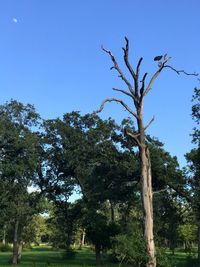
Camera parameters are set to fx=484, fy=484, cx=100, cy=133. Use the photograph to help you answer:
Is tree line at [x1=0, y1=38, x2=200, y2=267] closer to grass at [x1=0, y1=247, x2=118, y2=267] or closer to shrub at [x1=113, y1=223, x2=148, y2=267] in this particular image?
grass at [x1=0, y1=247, x2=118, y2=267]

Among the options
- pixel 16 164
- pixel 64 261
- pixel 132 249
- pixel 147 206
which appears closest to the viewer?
pixel 132 249

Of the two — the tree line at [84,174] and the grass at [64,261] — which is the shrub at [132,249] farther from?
the tree line at [84,174]

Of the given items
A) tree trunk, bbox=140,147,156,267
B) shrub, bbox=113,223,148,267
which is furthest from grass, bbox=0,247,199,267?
tree trunk, bbox=140,147,156,267

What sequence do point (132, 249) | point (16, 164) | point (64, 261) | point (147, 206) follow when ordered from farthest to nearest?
point (64, 261) < point (16, 164) < point (147, 206) < point (132, 249)

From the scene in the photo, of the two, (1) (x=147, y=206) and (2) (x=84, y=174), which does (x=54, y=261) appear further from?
(1) (x=147, y=206)

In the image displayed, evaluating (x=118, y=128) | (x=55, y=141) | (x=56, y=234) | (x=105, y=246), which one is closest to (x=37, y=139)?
(x=55, y=141)

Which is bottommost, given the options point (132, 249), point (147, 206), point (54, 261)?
point (132, 249)

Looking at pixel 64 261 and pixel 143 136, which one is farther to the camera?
pixel 64 261

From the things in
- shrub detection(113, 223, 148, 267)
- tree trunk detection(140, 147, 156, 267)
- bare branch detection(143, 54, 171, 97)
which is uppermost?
bare branch detection(143, 54, 171, 97)

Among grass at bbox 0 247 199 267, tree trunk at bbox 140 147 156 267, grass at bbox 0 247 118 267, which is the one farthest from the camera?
grass at bbox 0 247 118 267

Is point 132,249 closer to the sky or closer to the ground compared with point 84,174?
closer to the ground

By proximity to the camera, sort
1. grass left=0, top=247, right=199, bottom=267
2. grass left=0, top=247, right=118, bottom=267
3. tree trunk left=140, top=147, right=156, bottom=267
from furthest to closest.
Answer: grass left=0, top=247, right=118, bottom=267 → grass left=0, top=247, right=199, bottom=267 → tree trunk left=140, top=147, right=156, bottom=267

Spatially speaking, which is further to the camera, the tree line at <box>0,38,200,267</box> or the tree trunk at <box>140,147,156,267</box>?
the tree line at <box>0,38,200,267</box>

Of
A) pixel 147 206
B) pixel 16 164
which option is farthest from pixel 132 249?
pixel 16 164
